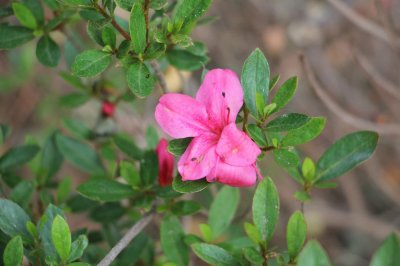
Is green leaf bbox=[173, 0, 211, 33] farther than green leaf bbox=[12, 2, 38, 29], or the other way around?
green leaf bbox=[12, 2, 38, 29]

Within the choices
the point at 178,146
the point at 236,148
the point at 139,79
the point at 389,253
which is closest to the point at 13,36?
the point at 139,79

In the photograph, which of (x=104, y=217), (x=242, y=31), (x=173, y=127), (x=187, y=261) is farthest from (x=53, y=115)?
(x=173, y=127)

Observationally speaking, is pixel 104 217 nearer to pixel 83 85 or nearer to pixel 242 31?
pixel 83 85

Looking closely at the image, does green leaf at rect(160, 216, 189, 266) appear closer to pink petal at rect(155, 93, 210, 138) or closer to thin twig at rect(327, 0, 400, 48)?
pink petal at rect(155, 93, 210, 138)

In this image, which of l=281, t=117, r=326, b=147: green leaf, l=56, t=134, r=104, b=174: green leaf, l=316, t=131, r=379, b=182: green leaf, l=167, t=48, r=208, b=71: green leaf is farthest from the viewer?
A: l=56, t=134, r=104, b=174: green leaf

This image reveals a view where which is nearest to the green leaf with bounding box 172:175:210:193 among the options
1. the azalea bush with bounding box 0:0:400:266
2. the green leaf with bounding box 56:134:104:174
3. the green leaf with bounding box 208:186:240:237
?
the azalea bush with bounding box 0:0:400:266

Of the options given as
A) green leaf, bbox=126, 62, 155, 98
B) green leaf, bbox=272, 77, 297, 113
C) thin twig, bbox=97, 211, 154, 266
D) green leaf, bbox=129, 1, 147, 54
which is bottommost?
thin twig, bbox=97, 211, 154, 266
